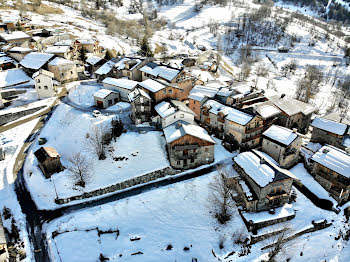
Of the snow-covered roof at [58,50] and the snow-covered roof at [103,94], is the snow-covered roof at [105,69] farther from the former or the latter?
the snow-covered roof at [58,50]

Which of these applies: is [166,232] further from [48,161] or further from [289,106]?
[289,106]

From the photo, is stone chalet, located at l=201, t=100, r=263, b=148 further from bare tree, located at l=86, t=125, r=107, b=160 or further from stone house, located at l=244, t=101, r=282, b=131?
bare tree, located at l=86, t=125, r=107, b=160

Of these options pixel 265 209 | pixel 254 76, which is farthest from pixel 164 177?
pixel 254 76

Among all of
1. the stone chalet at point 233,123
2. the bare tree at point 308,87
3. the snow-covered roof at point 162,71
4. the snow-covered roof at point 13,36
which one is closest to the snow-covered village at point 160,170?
the stone chalet at point 233,123

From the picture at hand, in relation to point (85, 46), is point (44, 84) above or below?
below

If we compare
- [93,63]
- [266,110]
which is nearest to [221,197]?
[266,110]

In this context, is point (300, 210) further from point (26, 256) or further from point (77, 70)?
point (77, 70)

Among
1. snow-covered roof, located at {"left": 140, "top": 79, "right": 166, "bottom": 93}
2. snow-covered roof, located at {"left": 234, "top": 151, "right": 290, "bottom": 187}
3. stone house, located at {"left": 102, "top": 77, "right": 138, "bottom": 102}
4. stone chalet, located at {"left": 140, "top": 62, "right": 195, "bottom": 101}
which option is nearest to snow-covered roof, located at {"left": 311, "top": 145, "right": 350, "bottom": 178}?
snow-covered roof, located at {"left": 234, "top": 151, "right": 290, "bottom": 187}
